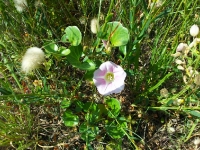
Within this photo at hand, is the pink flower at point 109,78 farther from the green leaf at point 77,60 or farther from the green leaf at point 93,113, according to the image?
the green leaf at point 93,113

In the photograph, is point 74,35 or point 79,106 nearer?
point 74,35

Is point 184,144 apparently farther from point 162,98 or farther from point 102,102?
point 102,102

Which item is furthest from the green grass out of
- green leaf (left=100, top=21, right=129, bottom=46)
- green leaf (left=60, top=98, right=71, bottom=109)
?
green leaf (left=100, top=21, right=129, bottom=46)

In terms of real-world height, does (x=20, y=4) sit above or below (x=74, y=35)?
above

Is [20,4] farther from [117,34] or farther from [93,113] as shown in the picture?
[93,113]

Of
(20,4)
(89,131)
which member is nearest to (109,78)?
(89,131)

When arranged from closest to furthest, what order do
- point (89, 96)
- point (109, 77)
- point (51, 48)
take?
point (51, 48) < point (109, 77) < point (89, 96)

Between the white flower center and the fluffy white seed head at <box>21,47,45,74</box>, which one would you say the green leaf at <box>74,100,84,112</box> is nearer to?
the white flower center

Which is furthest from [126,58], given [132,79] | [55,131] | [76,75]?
[55,131]
